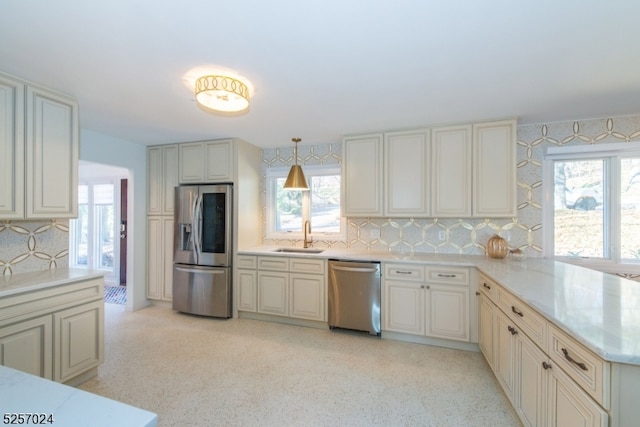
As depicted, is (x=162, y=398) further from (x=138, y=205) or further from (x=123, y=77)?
(x=138, y=205)

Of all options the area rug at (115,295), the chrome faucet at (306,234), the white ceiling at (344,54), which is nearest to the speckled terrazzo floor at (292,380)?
the chrome faucet at (306,234)

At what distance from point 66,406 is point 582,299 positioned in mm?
2220

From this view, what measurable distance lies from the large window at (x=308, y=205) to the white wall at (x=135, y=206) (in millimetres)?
1763

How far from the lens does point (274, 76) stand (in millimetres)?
2049

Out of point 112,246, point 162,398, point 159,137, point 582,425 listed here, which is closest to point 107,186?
point 112,246

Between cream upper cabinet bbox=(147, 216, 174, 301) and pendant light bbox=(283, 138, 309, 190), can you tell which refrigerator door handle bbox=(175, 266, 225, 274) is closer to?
cream upper cabinet bbox=(147, 216, 174, 301)

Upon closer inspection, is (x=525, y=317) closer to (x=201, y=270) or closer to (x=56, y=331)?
(x=56, y=331)

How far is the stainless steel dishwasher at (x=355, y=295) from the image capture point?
3.05 metres

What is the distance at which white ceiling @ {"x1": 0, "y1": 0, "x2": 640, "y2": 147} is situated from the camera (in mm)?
1409

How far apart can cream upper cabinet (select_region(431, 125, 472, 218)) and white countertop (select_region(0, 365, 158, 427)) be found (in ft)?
10.00

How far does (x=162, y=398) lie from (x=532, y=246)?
3.74 m

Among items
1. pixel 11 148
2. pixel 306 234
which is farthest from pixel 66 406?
pixel 306 234

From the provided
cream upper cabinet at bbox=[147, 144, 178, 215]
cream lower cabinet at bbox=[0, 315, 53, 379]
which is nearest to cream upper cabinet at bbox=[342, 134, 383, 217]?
cream upper cabinet at bbox=[147, 144, 178, 215]

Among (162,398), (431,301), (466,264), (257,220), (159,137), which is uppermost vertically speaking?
(159,137)
